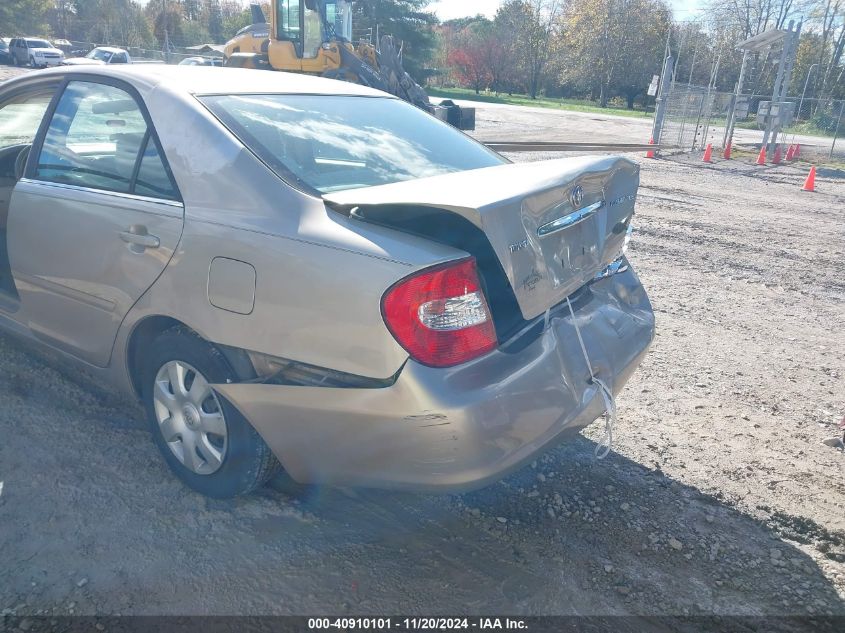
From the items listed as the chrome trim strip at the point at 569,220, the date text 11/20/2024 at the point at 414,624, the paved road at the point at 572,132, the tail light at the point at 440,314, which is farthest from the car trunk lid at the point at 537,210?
the paved road at the point at 572,132

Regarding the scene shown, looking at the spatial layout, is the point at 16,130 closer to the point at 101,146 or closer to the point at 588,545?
the point at 101,146

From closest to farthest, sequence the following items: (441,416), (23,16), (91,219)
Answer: (441,416) < (91,219) < (23,16)

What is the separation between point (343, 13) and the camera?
18547mm

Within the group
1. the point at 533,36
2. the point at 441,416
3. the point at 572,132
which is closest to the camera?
the point at 441,416

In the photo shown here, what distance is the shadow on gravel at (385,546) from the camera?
2.44 metres

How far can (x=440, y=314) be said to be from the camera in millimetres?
2291

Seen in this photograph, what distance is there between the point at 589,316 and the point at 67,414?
8.82ft

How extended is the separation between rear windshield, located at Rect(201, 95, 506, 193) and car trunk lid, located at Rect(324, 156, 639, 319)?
267 millimetres

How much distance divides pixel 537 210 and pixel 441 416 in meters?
0.81

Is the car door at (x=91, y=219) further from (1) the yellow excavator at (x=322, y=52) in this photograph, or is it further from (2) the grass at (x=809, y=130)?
(2) the grass at (x=809, y=130)

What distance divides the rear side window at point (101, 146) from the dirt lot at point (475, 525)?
1.21 m

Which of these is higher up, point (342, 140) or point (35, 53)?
point (342, 140)

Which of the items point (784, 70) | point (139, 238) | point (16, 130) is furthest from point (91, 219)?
point (784, 70)

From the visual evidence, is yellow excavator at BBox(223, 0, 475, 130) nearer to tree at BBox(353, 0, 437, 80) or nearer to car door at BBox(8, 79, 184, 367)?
car door at BBox(8, 79, 184, 367)
